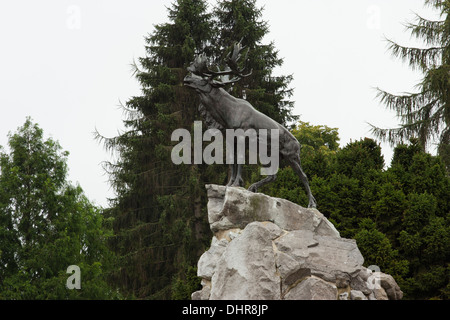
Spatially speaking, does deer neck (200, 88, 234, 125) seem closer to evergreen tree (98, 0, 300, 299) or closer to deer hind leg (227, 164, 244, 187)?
deer hind leg (227, 164, 244, 187)

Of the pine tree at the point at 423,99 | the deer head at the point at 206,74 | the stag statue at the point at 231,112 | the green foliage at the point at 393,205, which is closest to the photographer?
the stag statue at the point at 231,112

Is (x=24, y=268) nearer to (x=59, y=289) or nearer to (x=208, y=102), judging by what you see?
(x=59, y=289)

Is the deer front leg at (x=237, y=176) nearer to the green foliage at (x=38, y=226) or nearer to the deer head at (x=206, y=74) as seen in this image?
the deer head at (x=206, y=74)

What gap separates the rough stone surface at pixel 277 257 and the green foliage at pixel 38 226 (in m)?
13.5

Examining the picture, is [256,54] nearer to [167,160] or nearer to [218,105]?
[167,160]

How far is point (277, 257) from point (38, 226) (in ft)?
55.6

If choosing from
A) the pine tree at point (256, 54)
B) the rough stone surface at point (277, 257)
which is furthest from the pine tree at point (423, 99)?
the rough stone surface at point (277, 257)

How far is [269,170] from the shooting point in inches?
463

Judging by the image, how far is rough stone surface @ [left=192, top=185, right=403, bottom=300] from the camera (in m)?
9.79

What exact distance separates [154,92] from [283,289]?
1713 cm

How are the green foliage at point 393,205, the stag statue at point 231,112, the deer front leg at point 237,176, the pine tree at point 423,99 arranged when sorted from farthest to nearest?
the pine tree at point 423,99 < the green foliage at point 393,205 < the stag statue at point 231,112 < the deer front leg at point 237,176

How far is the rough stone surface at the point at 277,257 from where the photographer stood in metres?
9.79
